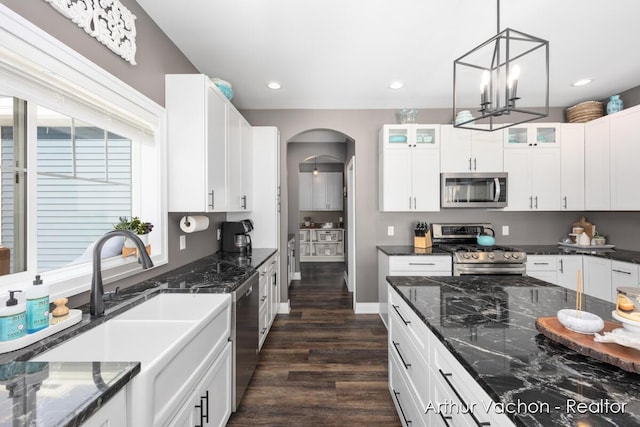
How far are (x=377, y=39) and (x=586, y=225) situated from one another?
3.72 metres

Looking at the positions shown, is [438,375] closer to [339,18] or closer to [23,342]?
[23,342]

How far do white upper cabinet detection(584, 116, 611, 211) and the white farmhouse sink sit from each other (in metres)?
4.26

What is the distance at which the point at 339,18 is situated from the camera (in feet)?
6.79

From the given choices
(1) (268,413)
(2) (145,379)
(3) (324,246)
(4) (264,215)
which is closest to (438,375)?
(2) (145,379)

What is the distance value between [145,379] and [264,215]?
9.18 ft

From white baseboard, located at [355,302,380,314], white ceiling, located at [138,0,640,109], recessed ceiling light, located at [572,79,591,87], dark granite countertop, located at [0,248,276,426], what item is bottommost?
white baseboard, located at [355,302,380,314]

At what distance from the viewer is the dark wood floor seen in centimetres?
194

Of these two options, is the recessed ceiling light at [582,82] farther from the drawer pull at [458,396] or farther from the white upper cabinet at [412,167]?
the drawer pull at [458,396]

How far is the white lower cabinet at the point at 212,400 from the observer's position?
49.4 inches

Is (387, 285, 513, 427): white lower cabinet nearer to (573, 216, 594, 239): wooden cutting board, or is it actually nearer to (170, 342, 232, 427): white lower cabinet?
(170, 342, 232, 427): white lower cabinet

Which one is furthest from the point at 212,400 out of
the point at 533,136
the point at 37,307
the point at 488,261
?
the point at 533,136

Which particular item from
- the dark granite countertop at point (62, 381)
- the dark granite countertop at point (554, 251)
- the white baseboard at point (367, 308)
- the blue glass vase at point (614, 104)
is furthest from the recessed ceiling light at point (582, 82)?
the dark granite countertop at point (62, 381)

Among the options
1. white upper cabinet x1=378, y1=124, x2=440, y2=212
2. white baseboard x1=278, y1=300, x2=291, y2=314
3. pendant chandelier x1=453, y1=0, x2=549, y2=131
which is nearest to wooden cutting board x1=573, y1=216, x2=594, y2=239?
pendant chandelier x1=453, y1=0, x2=549, y2=131

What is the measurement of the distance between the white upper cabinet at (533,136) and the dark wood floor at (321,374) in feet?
9.33
